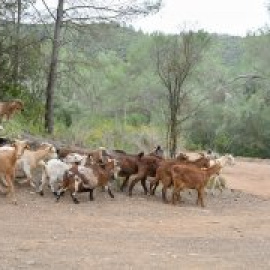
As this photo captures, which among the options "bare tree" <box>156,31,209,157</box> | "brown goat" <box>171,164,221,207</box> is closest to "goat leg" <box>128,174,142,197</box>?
"brown goat" <box>171,164,221,207</box>

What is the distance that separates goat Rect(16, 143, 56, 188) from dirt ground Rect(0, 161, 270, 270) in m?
0.45

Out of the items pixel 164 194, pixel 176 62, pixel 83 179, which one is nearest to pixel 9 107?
pixel 83 179

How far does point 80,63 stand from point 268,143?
21611mm

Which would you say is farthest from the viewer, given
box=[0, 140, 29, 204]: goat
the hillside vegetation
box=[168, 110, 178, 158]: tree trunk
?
box=[168, 110, 178, 158]: tree trunk

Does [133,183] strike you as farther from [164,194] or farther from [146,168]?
[164,194]

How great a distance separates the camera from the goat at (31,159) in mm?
14188

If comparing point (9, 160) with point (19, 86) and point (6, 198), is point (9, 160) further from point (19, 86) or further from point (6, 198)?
point (19, 86)

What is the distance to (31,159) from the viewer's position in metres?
14.2

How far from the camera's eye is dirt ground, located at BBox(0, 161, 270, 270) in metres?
9.30

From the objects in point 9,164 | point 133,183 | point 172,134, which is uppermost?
point 172,134

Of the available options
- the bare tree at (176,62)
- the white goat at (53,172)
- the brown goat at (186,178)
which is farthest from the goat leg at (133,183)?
the bare tree at (176,62)

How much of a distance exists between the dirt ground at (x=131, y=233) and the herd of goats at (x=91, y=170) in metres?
0.30

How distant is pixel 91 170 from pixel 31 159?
4.41 ft

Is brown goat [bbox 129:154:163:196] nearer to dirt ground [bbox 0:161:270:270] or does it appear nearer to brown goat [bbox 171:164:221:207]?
dirt ground [bbox 0:161:270:270]
